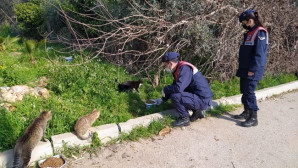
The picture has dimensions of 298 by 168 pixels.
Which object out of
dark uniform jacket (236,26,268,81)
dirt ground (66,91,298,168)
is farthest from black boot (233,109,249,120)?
dark uniform jacket (236,26,268,81)

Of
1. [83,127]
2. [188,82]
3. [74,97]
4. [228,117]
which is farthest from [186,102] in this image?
[74,97]

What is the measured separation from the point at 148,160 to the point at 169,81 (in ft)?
9.51

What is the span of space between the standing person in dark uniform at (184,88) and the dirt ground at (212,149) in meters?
0.35

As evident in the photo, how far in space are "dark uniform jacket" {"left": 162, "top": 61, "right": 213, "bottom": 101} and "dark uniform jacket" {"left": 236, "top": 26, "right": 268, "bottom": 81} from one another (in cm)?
82

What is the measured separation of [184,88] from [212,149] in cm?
109

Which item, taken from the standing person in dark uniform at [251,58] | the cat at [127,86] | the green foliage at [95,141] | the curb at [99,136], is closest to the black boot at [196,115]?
the curb at [99,136]

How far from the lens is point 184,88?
12.9 feet

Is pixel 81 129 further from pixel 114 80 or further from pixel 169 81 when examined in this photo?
pixel 169 81

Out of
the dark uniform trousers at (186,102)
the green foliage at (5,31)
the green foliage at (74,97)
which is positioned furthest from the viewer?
the green foliage at (5,31)

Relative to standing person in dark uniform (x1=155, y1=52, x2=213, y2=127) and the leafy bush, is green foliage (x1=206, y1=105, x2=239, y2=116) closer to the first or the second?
standing person in dark uniform (x1=155, y1=52, x2=213, y2=127)

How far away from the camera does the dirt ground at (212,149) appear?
10.5ft

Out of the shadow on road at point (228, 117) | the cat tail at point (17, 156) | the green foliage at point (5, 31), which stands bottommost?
the shadow on road at point (228, 117)

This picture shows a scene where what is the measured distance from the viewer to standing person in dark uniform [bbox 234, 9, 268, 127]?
3.85m

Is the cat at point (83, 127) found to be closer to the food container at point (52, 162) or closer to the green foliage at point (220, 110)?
the food container at point (52, 162)
